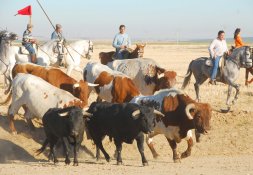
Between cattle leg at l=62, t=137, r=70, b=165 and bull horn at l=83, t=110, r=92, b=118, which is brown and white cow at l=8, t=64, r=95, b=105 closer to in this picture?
bull horn at l=83, t=110, r=92, b=118

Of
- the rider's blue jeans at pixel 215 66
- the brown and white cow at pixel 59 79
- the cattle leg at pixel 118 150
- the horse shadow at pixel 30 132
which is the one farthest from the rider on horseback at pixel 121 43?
the cattle leg at pixel 118 150

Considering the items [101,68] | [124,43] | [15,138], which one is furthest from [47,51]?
[15,138]

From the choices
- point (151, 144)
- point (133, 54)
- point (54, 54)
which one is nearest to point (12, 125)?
point (151, 144)

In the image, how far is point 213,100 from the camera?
2128 centimetres

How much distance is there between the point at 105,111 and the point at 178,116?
→ 1569 mm

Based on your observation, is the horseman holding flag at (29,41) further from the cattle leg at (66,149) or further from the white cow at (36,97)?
the cattle leg at (66,149)

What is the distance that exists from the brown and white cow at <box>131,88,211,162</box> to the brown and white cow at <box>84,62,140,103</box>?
1.71 metres

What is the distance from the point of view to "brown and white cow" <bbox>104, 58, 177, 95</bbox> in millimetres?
17828

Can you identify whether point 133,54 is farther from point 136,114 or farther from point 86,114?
point 136,114

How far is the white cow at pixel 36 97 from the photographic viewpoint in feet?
49.5

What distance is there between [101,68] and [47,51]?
6.17m

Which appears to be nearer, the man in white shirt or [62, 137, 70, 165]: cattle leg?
[62, 137, 70, 165]: cattle leg

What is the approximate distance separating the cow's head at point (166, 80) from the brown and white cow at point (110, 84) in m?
1.26

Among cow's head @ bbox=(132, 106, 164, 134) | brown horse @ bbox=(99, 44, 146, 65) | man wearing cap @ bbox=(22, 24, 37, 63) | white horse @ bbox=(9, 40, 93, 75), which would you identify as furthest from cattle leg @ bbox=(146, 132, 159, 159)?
man wearing cap @ bbox=(22, 24, 37, 63)
